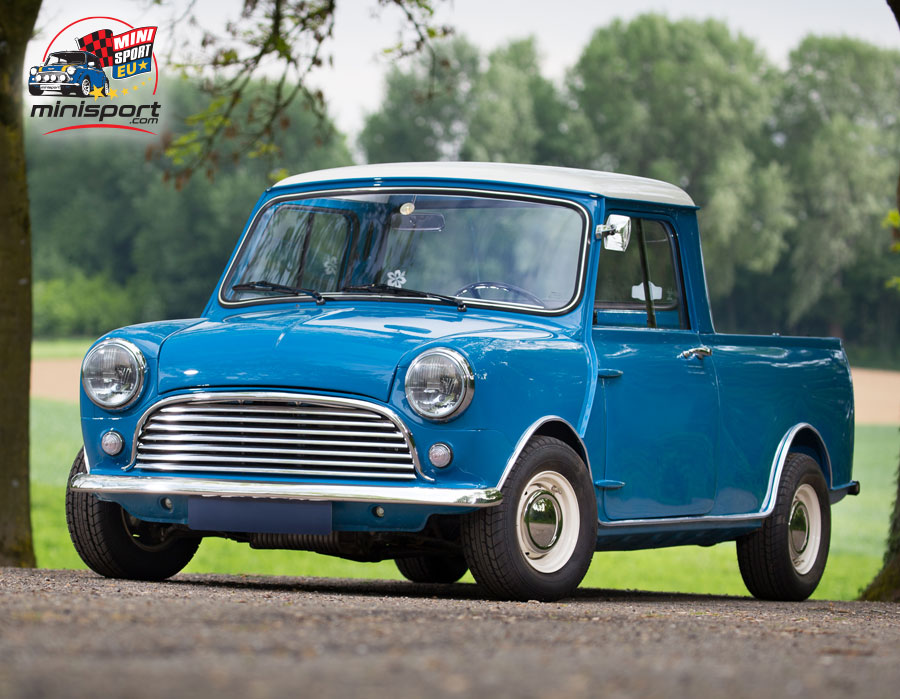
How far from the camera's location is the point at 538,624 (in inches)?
204

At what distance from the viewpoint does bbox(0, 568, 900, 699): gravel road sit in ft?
11.6

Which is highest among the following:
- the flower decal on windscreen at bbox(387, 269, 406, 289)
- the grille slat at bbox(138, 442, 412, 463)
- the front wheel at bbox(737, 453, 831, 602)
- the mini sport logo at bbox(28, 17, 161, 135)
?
the mini sport logo at bbox(28, 17, 161, 135)

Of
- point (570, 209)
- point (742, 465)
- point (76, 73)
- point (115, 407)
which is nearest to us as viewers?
point (115, 407)

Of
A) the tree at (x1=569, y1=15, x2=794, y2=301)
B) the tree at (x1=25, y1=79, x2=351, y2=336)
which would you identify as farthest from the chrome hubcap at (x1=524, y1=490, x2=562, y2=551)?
the tree at (x1=569, y1=15, x2=794, y2=301)

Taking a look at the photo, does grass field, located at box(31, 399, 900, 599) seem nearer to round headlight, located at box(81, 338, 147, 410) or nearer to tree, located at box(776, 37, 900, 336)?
round headlight, located at box(81, 338, 147, 410)

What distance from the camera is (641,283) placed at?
7.75 meters

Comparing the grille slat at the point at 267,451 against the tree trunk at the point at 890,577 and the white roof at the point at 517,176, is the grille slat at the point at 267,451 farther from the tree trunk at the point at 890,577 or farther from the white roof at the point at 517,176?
the tree trunk at the point at 890,577

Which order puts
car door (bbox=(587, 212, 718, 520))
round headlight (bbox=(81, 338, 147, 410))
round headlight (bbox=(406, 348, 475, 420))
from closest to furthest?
round headlight (bbox=(406, 348, 475, 420)) < round headlight (bbox=(81, 338, 147, 410)) < car door (bbox=(587, 212, 718, 520))

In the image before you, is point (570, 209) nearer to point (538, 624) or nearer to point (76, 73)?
point (538, 624)

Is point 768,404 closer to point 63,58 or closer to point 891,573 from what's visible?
point 891,573

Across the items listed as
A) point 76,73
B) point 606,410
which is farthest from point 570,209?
point 76,73

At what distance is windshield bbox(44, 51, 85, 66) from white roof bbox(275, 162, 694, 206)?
5813 millimetres

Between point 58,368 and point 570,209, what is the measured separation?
48.4m

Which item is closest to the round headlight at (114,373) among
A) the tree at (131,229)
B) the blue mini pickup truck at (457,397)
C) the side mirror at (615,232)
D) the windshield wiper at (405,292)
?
the blue mini pickup truck at (457,397)
